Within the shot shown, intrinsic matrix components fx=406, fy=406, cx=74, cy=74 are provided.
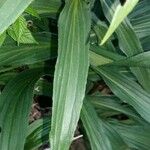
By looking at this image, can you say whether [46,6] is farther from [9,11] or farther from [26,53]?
[9,11]

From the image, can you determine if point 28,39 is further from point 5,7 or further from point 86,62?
point 5,7

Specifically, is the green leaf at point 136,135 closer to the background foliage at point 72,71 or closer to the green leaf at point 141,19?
the background foliage at point 72,71

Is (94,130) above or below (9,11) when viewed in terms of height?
below

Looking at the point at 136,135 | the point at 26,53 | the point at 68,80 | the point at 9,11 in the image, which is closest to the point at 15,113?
the point at 26,53

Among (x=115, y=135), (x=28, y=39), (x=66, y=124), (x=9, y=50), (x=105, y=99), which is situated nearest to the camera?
(x=66, y=124)

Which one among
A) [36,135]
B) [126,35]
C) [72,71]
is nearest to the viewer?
[72,71]

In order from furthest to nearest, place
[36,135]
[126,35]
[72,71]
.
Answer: [36,135] < [126,35] < [72,71]

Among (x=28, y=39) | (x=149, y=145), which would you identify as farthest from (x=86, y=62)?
(x=149, y=145)
